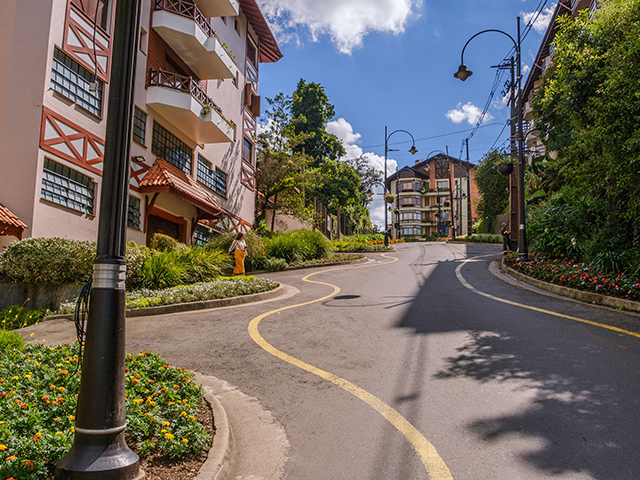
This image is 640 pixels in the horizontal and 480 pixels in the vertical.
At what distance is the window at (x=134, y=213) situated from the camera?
52.2ft

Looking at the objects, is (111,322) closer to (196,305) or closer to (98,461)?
(98,461)

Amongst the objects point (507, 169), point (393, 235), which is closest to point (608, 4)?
point (507, 169)

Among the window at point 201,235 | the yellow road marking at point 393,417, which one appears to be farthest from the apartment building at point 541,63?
the yellow road marking at point 393,417

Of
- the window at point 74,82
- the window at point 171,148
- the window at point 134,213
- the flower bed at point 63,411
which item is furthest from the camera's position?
the window at point 171,148

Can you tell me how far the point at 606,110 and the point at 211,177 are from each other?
675 inches

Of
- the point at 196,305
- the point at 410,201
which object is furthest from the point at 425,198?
the point at 196,305

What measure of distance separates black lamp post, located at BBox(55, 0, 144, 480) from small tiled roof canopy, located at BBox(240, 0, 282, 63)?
2539cm

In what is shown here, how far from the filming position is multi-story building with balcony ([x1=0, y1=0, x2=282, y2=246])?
1174 cm

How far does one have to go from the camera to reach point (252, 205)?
93.6ft

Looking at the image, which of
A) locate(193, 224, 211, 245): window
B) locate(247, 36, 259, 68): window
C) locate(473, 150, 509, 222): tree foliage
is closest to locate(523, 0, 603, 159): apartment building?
locate(473, 150, 509, 222): tree foliage

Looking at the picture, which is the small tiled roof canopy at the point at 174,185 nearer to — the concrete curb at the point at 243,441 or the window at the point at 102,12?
the window at the point at 102,12

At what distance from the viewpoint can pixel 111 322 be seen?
317 cm

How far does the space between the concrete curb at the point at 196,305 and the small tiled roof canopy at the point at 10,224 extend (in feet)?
8.38

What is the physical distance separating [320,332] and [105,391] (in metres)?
5.14
